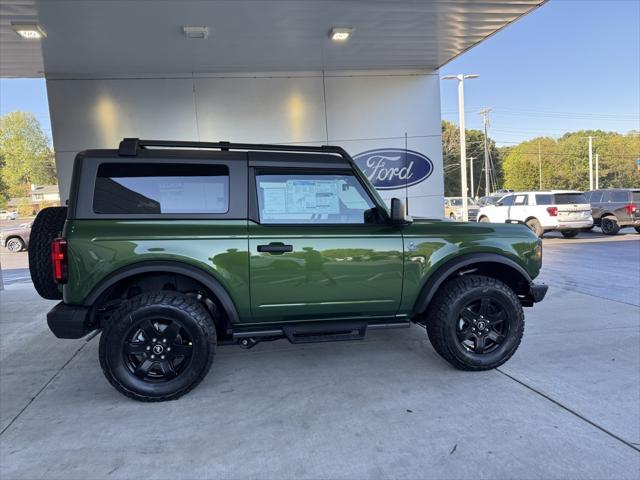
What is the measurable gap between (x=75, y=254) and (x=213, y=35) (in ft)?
14.5

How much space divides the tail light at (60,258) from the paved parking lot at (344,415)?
101 cm

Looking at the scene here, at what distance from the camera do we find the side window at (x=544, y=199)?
15219mm

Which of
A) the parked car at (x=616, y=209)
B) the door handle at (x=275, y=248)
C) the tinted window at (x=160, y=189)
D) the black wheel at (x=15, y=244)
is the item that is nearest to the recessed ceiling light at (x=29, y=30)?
the tinted window at (x=160, y=189)

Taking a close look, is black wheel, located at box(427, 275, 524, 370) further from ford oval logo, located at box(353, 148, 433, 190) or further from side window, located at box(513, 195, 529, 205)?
side window, located at box(513, 195, 529, 205)

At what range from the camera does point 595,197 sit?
16.9 meters

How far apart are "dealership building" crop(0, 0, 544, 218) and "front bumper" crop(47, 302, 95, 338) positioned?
3903 millimetres

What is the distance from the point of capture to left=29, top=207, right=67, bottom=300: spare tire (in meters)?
3.56

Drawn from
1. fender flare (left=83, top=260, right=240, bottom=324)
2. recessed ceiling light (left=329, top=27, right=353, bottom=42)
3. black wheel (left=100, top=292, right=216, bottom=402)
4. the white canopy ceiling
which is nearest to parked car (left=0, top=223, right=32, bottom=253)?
the white canopy ceiling

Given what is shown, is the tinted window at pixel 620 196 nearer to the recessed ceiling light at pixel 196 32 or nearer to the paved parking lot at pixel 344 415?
the paved parking lot at pixel 344 415

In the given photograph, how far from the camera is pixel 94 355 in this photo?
444cm

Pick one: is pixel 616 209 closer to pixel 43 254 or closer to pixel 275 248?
pixel 275 248

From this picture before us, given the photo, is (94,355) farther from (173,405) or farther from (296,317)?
(296,317)

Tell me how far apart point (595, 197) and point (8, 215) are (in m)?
21.0

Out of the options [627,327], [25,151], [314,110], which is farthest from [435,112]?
[25,151]
